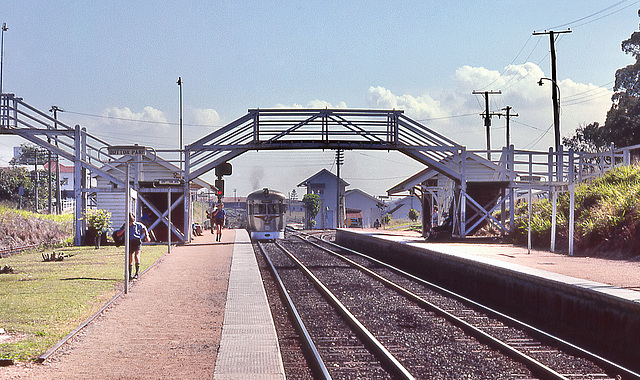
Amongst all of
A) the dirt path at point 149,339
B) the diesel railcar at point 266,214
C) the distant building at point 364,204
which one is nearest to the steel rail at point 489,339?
the dirt path at point 149,339

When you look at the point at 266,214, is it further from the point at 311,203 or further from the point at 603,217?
the point at 311,203

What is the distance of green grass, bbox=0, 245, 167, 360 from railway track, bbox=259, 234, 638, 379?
3.74m

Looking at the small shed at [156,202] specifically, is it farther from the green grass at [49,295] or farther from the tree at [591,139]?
the tree at [591,139]

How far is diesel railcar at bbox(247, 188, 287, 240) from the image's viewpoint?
38.4 metres

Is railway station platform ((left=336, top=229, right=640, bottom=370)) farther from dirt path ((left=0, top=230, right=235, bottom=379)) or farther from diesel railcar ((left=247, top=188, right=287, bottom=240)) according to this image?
diesel railcar ((left=247, top=188, right=287, bottom=240))

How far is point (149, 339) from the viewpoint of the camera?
33.5 ft

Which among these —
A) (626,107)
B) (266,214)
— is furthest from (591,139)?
(266,214)

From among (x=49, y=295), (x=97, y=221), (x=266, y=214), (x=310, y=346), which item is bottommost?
(x=310, y=346)

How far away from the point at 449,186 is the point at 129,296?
2664 cm

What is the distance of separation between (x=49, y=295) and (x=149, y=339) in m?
5.36

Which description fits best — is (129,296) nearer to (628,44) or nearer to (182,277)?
(182,277)

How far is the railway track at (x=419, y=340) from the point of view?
29.2ft

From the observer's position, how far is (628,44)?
48.3 metres

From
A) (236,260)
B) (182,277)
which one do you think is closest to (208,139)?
(236,260)
